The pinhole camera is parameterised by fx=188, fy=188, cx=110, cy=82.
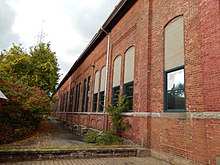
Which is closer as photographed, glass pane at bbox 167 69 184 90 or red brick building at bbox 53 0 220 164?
red brick building at bbox 53 0 220 164

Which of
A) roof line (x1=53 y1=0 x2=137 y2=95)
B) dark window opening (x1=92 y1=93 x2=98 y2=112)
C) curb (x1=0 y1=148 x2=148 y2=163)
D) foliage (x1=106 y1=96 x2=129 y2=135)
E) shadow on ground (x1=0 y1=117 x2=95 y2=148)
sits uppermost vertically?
roof line (x1=53 y1=0 x2=137 y2=95)

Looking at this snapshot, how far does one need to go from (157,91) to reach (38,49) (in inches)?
658

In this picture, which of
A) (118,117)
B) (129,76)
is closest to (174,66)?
(129,76)

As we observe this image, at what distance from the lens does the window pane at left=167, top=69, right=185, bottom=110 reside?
673 cm

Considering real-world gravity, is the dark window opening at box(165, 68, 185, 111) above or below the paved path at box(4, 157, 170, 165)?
above

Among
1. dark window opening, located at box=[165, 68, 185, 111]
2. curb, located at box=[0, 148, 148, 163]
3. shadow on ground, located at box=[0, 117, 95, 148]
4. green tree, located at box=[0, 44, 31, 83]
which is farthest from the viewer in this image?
green tree, located at box=[0, 44, 31, 83]

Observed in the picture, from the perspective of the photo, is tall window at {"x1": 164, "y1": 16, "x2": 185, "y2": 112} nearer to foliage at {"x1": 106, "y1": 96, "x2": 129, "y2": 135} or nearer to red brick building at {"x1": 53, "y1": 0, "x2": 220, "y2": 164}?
red brick building at {"x1": 53, "y1": 0, "x2": 220, "y2": 164}

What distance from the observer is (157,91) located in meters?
7.87

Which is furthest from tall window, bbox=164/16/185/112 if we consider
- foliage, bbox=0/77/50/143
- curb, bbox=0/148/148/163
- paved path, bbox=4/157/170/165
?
foliage, bbox=0/77/50/143

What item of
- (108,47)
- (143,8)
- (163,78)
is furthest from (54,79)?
(163,78)

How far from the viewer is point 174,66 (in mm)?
7172

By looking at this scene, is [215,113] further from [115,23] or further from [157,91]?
[115,23]

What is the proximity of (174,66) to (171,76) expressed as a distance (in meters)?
0.43

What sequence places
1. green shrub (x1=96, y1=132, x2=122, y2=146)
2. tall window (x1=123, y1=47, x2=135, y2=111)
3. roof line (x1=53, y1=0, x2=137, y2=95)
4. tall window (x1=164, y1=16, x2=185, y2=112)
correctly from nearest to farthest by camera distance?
1. tall window (x1=164, y1=16, x2=185, y2=112)
2. green shrub (x1=96, y1=132, x2=122, y2=146)
3. tall window (x1=123, y1=47, x2=135, y2=111)
4. roof line (x1=53, y1=0, x2=137, y2=95)
